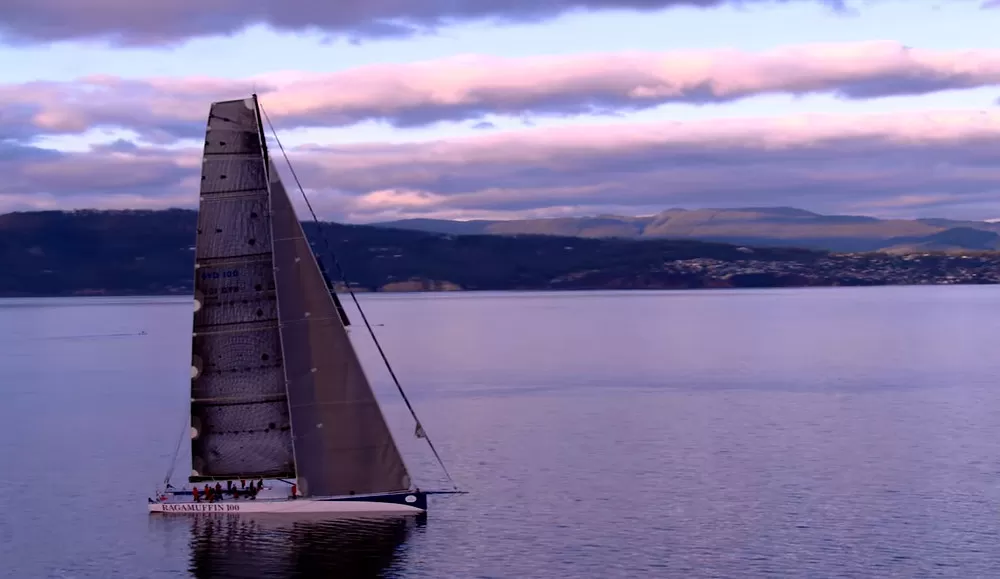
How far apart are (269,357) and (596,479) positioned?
61.5 feet

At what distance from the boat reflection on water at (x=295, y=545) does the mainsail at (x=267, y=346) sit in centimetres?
169

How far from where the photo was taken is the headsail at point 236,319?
43156 mm

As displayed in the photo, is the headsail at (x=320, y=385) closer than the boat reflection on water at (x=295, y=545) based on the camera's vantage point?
No

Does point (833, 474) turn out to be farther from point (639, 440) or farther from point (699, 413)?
point (699, 413)

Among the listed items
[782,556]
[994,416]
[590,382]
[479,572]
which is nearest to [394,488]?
[479,572]

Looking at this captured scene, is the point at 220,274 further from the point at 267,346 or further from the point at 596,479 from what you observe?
the point at 596,479

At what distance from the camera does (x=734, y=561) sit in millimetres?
42406

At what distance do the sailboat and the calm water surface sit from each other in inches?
92.1

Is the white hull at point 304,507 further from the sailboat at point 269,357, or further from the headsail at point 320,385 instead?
the headsail at point 320,385

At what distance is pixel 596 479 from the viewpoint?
57625mm

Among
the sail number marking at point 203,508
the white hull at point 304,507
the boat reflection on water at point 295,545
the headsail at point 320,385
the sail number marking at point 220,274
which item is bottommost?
the boat reflection on water at point 295,545

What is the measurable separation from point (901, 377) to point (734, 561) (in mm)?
70365

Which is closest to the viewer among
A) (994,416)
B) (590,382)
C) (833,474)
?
(833,474)

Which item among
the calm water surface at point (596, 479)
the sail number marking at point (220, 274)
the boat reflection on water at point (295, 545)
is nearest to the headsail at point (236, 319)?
the sail number marking at point (220, 274)
